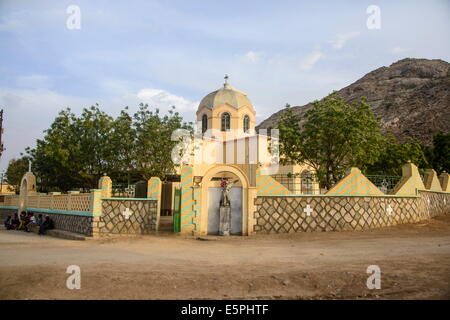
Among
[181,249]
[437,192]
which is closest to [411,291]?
[181,249]

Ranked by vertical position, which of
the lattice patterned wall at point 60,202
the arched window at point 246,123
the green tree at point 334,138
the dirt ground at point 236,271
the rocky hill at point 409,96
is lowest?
the dirt ground at point 236,271

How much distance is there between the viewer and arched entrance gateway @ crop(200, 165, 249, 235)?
46.3 ft

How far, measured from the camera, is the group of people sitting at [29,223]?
16.8m

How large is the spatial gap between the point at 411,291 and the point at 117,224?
11235 mm

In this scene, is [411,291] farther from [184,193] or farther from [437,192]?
[437,192]

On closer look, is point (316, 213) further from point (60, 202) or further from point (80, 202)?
point (60, 202)

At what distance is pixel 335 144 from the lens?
17.8 meters

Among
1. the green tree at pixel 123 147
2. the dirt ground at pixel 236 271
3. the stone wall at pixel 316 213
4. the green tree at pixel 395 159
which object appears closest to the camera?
the dirt ground at pixel 236 271

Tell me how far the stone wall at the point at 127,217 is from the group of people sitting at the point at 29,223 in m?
4.56

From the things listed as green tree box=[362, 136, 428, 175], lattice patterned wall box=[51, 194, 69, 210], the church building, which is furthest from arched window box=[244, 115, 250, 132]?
lattice patterned wall box=[51, 194, 69, 210]

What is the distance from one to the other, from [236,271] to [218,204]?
24.2ft

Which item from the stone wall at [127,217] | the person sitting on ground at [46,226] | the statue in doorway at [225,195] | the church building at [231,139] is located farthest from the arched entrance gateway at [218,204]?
the person sitting on ground at [46,226]

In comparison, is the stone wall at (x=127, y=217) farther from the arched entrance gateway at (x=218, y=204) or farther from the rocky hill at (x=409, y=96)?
the rocky hill at (x=409, y=96)

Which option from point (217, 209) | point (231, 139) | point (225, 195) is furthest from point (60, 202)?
point (231, 139)
